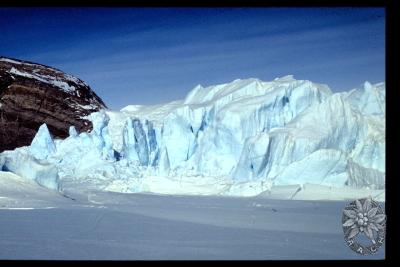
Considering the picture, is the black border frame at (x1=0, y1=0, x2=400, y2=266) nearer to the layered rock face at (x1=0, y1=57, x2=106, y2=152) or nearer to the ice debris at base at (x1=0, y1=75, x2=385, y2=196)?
the ice debris at base at (x1=0, y1=75, x2=385, y2=196)

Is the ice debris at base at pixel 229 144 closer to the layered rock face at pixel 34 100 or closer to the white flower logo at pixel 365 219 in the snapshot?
the layered rock face at pixel 34 100

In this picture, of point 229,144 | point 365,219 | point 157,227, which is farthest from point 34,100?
point 365,219

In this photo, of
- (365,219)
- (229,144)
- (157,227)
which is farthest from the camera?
(229,144)

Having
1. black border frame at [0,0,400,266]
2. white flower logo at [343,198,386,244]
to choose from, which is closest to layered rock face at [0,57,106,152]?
black border frame at [0,0,400,266]

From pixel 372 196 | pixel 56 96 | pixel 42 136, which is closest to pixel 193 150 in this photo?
pixel 56 96
